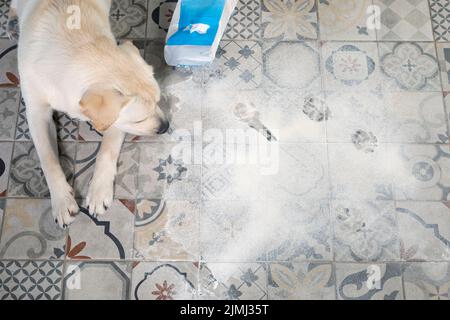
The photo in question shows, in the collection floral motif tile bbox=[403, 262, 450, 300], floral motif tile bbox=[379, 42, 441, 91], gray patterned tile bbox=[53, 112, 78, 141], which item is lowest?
floral motif tile bbox=[403, 262, 450, 300]

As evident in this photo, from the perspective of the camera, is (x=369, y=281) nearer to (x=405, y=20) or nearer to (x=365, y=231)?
(x=365, y=231)

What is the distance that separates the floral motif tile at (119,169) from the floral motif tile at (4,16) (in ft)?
1.97

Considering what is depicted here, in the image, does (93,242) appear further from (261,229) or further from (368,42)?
(368,42)

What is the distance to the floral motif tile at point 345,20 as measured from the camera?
1.89m

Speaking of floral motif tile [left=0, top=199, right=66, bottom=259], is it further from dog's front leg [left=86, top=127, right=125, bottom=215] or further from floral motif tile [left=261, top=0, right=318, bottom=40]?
floral motif tile [left=261, top=0, right=318, bottom=40]

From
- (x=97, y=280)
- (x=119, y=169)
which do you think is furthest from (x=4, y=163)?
(x=97, y=280)

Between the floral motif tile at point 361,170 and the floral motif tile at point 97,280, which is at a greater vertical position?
the floral motif tile at point 361,170

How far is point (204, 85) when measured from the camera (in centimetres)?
180

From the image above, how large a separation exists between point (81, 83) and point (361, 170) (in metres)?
1.05

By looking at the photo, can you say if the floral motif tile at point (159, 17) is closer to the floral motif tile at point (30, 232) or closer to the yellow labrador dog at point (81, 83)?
the yellow labrador dog at point (81, 83)

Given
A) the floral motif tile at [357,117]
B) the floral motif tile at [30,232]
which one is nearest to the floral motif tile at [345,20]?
the floral motif tile at [357,117]

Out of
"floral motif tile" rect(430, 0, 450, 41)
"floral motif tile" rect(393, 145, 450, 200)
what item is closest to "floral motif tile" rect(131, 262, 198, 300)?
"floral motif tile" rect(393, 145, 450, 200)

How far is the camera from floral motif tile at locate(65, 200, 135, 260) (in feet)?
5.23

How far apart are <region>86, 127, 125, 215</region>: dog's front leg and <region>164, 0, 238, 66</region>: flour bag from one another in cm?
39
